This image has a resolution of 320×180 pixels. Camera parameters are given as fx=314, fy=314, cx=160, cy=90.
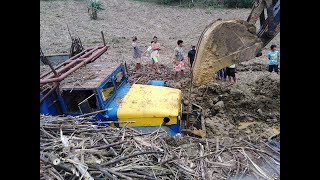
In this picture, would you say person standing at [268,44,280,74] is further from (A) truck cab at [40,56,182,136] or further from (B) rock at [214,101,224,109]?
(A) truck cab at [40,56,182,136]

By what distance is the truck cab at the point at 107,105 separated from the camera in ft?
17.6

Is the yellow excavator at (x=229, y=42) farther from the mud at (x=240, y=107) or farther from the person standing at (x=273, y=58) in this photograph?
the person standing at (x=273, y=58)

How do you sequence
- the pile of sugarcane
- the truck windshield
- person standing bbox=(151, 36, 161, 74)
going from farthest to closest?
person standing bbox=(151, 36, 161, 74) < the truck windshield < the pile of sugarcane

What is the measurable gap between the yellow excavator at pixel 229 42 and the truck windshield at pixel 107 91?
1.75 m

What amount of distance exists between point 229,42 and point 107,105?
7.86 feet

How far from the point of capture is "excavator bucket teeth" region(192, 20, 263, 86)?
479 cm

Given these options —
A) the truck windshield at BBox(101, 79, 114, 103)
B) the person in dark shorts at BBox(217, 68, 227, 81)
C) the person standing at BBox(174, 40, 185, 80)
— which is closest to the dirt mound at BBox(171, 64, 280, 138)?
the person in dark shorts at BBox(217, 68, 227, 81)

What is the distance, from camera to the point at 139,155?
366 centimetres

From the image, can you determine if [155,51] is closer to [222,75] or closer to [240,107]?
[222,75]

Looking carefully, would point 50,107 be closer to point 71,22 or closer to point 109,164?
point 109,164

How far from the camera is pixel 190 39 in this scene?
16.6m

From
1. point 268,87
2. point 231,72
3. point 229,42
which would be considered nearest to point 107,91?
point 229,42

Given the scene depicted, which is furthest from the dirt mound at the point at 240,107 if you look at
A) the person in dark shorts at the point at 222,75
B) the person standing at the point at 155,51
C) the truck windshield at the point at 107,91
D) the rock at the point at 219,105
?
the person standing at the point at 155,51
